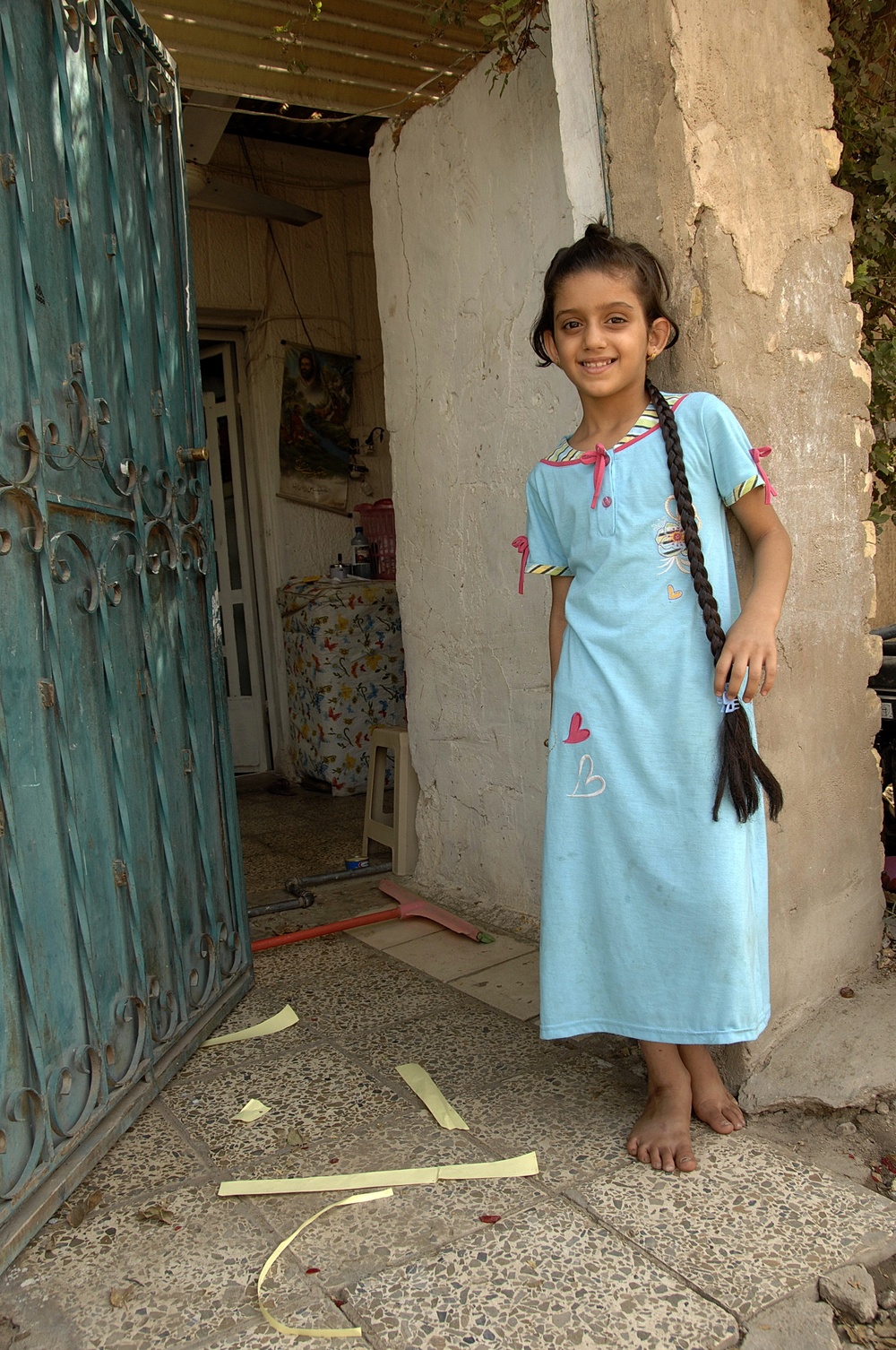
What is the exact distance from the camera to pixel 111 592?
91.0 inches

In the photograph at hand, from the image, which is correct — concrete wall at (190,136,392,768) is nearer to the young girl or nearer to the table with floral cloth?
the table with floral cloth

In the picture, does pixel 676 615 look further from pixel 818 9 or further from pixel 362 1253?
pixel 818 9

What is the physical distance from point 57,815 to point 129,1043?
1.97 ft

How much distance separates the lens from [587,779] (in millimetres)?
2014

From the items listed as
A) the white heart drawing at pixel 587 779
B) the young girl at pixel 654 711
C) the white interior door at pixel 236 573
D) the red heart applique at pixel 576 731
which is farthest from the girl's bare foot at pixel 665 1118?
the white interior door at pixel 236 573

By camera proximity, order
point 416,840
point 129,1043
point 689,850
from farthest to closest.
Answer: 1. point 416,840
2. point 129,1043
3. point 689,850

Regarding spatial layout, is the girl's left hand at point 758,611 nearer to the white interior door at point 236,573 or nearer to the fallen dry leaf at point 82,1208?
the fallen dry leaf at point 82,1208

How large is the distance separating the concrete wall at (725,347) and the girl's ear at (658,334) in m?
0.08

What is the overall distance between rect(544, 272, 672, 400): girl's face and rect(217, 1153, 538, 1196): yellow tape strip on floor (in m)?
1.46

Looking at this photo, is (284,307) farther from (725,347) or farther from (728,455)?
(728,455)

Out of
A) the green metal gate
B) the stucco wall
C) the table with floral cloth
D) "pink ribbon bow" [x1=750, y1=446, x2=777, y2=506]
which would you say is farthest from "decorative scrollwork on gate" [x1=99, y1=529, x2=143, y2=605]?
the table with floral cloth

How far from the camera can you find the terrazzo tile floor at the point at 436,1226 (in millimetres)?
1575

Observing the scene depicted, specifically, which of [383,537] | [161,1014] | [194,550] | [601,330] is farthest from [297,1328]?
[383,537]

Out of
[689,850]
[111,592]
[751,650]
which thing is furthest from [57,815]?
[751,650]
